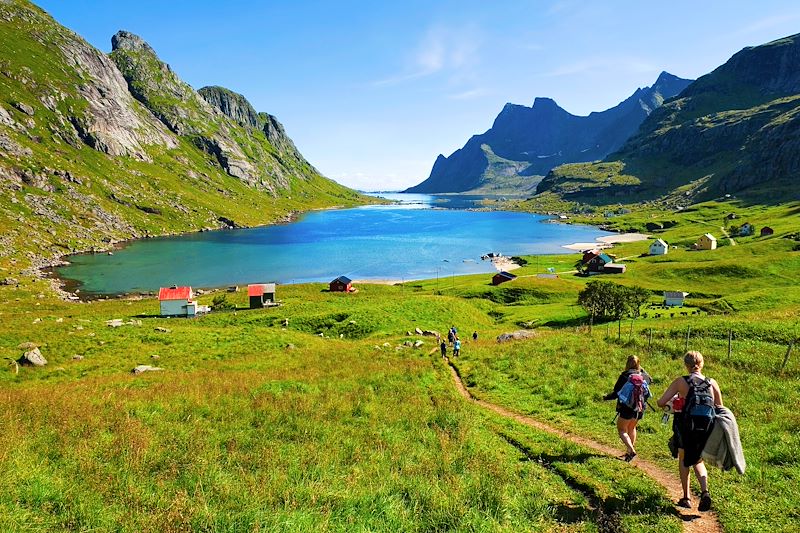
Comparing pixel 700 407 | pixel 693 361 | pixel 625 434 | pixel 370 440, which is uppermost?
pixel 693 361

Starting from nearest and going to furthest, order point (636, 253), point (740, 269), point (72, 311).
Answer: point (72, 311) < point (740, 269) < point (636, 253)

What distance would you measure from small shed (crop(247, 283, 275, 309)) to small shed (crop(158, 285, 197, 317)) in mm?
8892

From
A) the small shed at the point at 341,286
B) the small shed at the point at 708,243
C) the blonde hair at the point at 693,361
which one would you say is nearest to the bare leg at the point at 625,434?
the blonde hair at the point at 693,361

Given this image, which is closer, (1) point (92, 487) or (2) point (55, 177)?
(1) point (92, 487)

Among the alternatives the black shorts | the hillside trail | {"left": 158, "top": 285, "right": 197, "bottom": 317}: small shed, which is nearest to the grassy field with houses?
the hillside trail

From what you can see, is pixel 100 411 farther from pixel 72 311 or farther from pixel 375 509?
pixel 72 311

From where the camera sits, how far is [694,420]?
32.5 feet

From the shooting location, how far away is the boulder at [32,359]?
31.1m

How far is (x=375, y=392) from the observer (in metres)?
21.1

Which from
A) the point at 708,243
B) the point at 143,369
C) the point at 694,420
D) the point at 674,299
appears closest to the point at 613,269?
the point at 674,299

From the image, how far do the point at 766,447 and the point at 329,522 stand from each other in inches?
524

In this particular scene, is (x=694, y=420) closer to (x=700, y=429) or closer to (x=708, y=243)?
(x=700, y=429)

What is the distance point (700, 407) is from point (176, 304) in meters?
67.2

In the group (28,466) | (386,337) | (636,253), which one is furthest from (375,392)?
(636,253)
